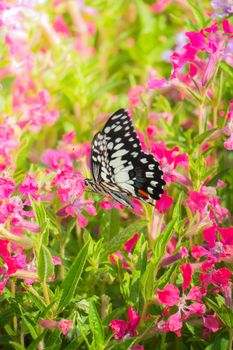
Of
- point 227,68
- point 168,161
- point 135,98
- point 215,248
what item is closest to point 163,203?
point 168,161

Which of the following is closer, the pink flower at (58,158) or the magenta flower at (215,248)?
the magenta flower at (215,248)

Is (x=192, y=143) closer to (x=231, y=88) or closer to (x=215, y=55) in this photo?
(x=215, y=55)

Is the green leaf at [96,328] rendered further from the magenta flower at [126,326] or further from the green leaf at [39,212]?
the green leaf at [39,212]

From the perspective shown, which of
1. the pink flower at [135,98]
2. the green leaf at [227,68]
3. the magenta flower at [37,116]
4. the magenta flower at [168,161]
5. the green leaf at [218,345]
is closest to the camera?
the green leaf at [218,345]

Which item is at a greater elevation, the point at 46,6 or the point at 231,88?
the point at 46,6

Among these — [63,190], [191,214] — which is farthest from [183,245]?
[63,190]

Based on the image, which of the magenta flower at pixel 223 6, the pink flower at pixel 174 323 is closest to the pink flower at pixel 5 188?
the pink flower at pixel 174 323

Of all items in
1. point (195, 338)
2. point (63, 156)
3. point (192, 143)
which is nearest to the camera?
point (195, 338)

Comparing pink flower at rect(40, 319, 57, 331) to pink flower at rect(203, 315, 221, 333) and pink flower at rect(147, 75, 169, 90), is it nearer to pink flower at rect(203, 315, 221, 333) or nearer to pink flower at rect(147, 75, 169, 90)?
pink flower at rect(203, 315, 221, 333)
